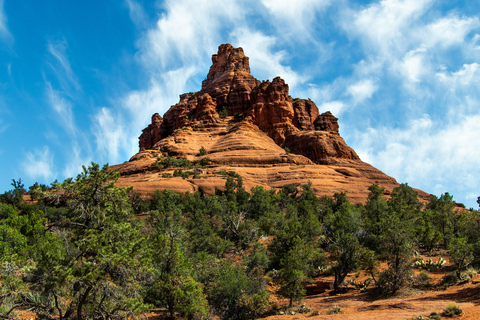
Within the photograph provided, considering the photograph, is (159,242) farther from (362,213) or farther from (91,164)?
(362,213)

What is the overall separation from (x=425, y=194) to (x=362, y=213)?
3336cm

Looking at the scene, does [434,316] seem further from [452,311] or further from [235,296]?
[235,296]

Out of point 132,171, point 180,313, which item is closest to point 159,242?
point 180,313

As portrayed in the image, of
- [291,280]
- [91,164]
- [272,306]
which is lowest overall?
[272,306]

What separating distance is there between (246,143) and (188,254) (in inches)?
2069

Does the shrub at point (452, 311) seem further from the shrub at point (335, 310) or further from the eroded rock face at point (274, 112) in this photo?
the eroded rock face at point (274, 112)

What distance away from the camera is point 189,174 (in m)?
64.8

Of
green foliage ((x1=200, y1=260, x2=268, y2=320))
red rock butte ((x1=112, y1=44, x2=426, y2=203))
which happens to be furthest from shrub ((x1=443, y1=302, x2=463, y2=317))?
red rock butte ((x1=112, y1=44, x2=426, y2=203))

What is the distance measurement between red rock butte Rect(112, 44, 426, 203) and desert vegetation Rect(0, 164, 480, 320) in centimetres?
1068

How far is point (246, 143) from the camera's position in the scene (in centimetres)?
7894

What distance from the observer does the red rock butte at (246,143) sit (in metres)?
63.7

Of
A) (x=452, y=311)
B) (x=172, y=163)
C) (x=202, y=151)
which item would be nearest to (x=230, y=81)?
(x=202, y=151)

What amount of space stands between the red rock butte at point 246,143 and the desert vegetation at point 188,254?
10.7 metres

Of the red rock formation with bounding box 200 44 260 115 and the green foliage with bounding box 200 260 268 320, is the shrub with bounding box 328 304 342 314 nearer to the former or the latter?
the green foliage with bounding box 200 260 268 320
